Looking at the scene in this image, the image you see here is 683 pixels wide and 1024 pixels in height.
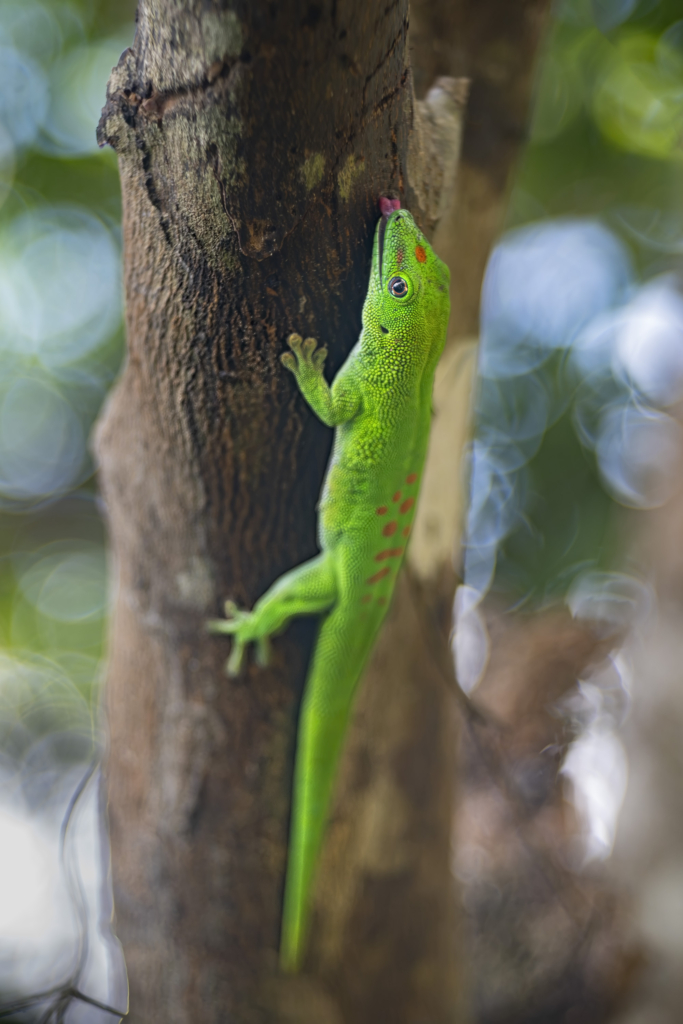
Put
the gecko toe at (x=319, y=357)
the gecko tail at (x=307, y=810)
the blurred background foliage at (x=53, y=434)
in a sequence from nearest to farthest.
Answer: the gecko toe at (x=319, y=357), the gecko tail at (x=307, y=810), the blurred background foliage at (x=53, y=434)

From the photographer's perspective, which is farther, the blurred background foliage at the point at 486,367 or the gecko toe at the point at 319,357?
the blurred background foliage at the point at 486,367

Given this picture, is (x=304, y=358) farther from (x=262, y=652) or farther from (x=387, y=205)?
(x=262, y=652)

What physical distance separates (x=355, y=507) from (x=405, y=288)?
0.46m

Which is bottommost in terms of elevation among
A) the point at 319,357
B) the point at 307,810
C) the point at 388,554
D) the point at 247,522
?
the point at 307,810

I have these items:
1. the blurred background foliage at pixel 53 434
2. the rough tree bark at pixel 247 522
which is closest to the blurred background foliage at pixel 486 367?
the blurred background foliage at pixel 53 434

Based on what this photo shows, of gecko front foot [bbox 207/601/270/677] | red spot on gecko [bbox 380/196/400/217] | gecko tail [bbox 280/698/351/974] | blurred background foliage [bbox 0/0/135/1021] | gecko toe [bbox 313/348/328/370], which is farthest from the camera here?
blurred background foliage [bbox 0/0/135/1021]

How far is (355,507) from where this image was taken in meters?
1.37

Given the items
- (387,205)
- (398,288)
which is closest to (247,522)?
(398,288)

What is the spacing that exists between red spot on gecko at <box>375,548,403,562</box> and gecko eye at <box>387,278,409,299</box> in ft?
1.82

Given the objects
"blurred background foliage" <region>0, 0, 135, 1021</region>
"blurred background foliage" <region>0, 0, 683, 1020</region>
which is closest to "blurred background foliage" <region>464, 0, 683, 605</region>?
"blurred background foliage" <region>0, 0, 683, 1020</region>

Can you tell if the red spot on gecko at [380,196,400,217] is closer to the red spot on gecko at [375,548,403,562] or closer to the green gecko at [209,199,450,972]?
the green gecko at [209,199,450,972]

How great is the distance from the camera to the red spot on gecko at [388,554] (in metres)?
1.43

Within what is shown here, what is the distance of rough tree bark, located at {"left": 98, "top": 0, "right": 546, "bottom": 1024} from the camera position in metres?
0.78

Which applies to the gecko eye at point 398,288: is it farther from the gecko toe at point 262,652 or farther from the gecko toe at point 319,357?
the gecko toe at point 262,652
